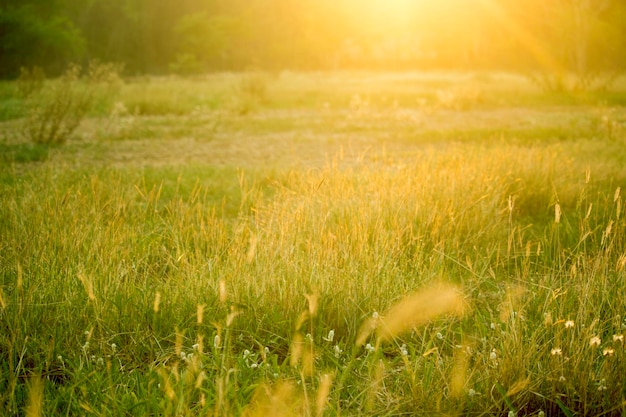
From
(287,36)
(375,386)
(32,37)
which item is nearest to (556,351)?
Result: (375,386)

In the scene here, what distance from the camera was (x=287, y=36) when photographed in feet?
172

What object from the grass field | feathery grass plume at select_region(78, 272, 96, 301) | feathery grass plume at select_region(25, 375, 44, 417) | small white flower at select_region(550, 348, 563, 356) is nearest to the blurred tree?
the grass field

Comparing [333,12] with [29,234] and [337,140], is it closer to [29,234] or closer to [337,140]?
[337,140]

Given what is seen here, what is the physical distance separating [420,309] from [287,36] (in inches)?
2069

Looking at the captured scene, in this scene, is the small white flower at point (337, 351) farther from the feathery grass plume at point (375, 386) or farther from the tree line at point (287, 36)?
the tree line at point (287, 36)

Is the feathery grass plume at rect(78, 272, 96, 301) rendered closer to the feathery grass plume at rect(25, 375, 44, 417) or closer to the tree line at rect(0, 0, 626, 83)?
the feathery grass plume at rect(25, 375, 44, 417)

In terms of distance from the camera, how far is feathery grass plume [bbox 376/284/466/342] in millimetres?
2736

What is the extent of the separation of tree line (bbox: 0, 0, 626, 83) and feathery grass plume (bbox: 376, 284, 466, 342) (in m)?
24.3

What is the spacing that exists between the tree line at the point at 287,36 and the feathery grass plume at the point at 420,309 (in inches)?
956

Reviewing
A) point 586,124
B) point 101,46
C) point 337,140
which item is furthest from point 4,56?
point 586,124

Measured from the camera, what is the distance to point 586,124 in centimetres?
1088

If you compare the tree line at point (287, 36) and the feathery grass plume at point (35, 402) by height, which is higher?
the tree line at point (287, 36)

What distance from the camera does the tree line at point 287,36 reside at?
1198 inches

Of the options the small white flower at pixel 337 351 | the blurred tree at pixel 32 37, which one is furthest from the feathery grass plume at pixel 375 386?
the blurred tree at pixel 32 37
